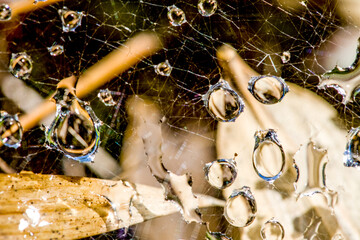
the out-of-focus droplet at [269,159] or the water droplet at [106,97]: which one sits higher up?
the out-of-focus droplet at [269,159]

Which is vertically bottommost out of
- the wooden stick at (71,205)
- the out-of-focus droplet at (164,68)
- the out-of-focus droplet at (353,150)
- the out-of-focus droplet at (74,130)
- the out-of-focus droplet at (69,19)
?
the wooden stick at (71,205)

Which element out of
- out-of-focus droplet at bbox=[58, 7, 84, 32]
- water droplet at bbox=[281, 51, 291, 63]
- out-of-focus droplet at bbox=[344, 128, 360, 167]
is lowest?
out-of-focus droplet at bbox=[58, 7, 84, 32]

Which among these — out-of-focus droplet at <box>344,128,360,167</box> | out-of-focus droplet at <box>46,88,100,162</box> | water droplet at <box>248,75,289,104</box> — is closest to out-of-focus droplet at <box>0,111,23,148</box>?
out-of-focus droplet at <box>46,88,100,162</box>

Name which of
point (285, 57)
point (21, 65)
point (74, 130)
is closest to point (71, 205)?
point (74, 130)

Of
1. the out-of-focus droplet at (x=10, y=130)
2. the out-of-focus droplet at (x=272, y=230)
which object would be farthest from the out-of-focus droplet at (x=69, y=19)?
the out-of-focus droplet at (x=272, y=230)

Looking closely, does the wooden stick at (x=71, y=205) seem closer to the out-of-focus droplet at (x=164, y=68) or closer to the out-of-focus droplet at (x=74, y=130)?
the out-of-focus droplet at (x=74, y=130)

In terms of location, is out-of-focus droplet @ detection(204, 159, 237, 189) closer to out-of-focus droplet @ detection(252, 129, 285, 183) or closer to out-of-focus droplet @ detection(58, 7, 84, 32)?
out-of-focus droplet @ detection(252, 129, 285, 183)

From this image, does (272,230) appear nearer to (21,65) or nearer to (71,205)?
(71,205)
